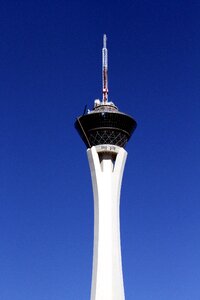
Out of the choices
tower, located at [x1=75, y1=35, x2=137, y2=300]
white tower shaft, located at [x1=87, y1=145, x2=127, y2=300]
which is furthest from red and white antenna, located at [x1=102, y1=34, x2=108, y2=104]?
white tower shaft, located at [x1=87, y1=145, x2=127, y2=300]

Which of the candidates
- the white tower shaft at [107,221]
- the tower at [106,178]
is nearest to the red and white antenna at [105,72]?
the tower at [106,178]

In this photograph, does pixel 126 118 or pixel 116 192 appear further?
pixel 126 118

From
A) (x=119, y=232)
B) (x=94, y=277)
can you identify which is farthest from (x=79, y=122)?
(x=94, y=277)

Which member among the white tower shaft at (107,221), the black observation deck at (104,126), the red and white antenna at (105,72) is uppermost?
the red and white antenna at (105,72)

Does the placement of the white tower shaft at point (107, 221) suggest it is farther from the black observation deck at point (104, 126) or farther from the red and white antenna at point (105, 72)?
the red and white antenna at point (105, 72)

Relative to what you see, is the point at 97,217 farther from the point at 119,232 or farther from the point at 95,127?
the point at 95,127

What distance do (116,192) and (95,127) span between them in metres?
12.4

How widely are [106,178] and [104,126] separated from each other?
955cm

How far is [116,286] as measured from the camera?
83188 millimetres

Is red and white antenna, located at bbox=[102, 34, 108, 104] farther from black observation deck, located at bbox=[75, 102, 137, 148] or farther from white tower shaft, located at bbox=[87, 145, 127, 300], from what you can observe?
white tower shaft, located at bbox=[87, 145, 127, 300]

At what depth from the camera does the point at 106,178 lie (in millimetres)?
89625

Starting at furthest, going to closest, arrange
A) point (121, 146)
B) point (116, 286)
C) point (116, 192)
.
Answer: point (121, 146) → point (116, 192) → point (116, 286)

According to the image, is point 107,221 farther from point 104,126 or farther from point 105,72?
point 105,72

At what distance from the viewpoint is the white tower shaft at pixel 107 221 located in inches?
3278
